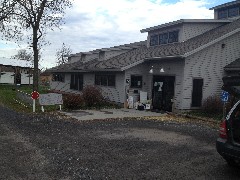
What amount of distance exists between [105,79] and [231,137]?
1850 cm

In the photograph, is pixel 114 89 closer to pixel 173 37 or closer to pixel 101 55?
pixel 173 37

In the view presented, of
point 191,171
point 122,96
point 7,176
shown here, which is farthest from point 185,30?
point 7,176

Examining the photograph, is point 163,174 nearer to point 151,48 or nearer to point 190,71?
point 190,71

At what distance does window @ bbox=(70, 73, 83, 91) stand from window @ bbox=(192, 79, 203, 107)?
1352cm

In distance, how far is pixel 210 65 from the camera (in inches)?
756

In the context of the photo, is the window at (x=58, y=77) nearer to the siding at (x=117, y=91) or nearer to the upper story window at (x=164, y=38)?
the siding at (x=117, y=91)

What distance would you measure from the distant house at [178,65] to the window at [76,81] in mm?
1800

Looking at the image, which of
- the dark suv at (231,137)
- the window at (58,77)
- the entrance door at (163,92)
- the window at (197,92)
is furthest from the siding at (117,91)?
the dark suv at (231,137)

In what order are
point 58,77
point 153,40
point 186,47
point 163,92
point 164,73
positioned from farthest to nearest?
point 58,77 < point 153,40 < point 163,92 < point 164,73 < point 186,47

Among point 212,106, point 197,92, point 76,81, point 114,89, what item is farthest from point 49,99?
point 76,81

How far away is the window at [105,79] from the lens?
76.6 feet

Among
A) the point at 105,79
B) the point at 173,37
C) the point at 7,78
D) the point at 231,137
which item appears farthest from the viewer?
the point at 7,78

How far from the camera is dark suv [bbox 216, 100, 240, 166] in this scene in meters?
6.41

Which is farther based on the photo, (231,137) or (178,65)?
(178,65)
